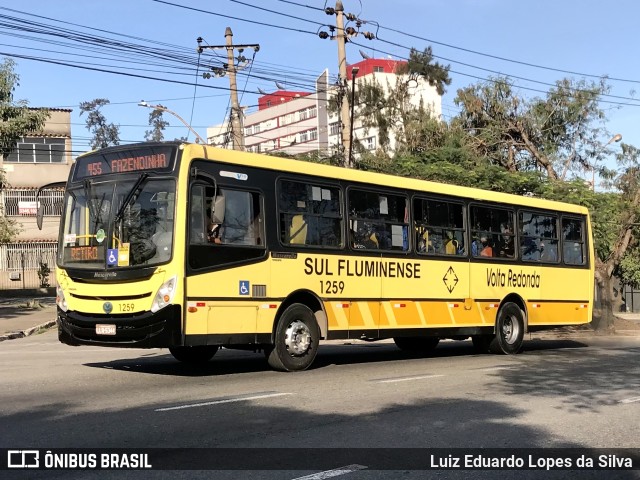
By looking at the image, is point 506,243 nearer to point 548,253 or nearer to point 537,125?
point 548,253

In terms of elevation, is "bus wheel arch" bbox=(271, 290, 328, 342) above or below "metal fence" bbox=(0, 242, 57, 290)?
below

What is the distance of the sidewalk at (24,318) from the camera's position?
23.2 m

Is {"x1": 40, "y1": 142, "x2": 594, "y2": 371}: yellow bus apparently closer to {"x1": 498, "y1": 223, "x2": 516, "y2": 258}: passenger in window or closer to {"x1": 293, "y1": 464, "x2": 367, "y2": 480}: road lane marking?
{"x1": 498, "y1": 223, "x2": 516, "y2": 258}: passenger in window

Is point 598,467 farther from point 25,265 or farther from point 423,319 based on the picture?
point 25,265

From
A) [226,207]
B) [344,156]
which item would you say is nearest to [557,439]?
[226,207]

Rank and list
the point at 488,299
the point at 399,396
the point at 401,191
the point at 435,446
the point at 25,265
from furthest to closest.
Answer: the point at 25,265 < the point at 488,299 < the point at 401,191 < the point at 399,396 < the point at 435,446

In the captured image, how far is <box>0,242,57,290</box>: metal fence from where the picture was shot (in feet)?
162

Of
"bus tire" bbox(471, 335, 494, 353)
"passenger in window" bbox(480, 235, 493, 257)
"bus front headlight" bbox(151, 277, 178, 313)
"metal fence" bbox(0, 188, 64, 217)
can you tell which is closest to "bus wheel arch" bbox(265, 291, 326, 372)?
"bus front headlight" bbox(151, 277, 178, 313)

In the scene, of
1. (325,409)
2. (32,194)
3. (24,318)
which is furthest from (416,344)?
(32,194)

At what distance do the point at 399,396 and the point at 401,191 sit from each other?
5.69 meters

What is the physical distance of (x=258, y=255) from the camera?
38.7ft

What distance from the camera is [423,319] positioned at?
48.8ft

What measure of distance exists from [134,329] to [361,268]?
14.4 feet

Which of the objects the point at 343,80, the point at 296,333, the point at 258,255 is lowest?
the point at 296,333
